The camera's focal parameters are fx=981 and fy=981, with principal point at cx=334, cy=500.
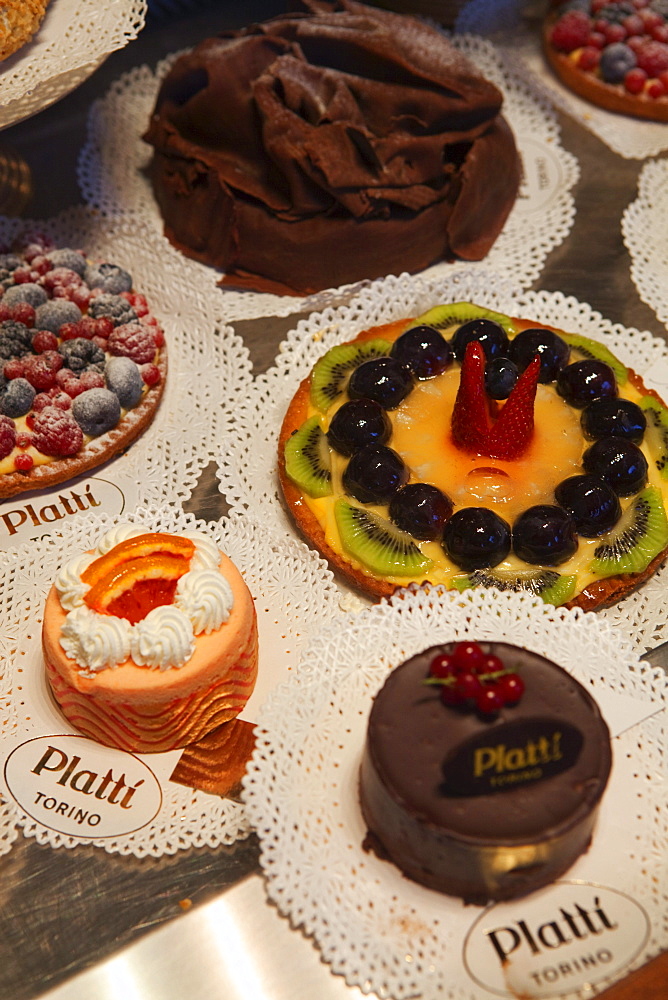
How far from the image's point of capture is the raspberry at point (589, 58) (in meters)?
4.21

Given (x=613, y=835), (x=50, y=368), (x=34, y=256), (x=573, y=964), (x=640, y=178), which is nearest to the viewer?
(x=573, y=964)

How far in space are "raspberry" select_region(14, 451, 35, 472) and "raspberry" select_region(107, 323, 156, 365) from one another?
1.51 ft

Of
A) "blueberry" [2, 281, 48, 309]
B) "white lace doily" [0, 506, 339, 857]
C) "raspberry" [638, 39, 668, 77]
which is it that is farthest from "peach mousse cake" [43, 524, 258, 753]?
"raspberry" [638, 39, 668, 77]

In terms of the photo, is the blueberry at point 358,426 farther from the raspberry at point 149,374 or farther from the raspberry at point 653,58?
the raspberry at point 653,58

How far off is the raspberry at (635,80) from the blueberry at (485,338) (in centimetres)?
185

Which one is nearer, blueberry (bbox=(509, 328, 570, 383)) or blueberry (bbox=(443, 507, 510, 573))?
blueberry (bbox=(443, 507, 510, 573))

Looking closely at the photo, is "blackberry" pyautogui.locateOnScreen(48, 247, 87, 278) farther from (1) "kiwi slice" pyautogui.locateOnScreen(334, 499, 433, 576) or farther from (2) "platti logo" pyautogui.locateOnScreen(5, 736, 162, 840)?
(2) "platti logo" pyautogui.locateOnScreen(5, 736, 162, 840)

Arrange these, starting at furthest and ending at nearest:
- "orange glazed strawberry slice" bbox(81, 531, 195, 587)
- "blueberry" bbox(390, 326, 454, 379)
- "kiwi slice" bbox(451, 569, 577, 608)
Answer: "blueberry" bbox(390, 326, 454, 379) → "kiwi slice" bbox(451, 569, 577, 608) → "orange glazed strawberry slice" bbox(81, 531, 195, 587)

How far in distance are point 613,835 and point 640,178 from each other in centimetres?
280

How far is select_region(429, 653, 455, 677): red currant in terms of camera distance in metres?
1.94

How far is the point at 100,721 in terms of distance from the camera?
2240 millimetres

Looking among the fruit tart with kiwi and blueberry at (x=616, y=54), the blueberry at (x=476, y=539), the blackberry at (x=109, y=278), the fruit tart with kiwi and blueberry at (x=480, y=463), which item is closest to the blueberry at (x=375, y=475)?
the fruit tart with kiwi and blueberry at (x=480, y=463)

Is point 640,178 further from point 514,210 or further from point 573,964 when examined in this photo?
point 573,964

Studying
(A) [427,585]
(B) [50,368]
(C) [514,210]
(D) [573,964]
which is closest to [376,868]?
(D) [573,964]
